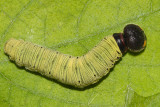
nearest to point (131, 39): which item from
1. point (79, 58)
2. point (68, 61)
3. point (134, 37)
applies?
point (134, 37)

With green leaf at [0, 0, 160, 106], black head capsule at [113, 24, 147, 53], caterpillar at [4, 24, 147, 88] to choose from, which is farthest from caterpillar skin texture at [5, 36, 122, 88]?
green leaf at [0, 0, 160, 106]

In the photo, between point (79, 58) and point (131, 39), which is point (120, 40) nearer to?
point (131, 39)

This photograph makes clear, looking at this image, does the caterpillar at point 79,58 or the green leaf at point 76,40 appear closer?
the caterpillar at point 79,58

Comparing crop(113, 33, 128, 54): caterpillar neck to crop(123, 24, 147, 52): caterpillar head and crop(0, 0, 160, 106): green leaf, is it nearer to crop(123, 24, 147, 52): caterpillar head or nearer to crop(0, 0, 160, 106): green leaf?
crop(123, 24, 147, 52): caterpillar head

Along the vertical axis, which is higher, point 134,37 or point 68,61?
point 134,37

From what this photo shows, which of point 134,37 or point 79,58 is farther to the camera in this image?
point 79,58

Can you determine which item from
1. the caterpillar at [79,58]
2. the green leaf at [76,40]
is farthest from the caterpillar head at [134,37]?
the green leaf at [76,40]

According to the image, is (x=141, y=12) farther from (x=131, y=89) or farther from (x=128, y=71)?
(x=131, y=89)

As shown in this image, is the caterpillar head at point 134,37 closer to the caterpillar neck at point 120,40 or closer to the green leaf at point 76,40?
the caterpillar neck at point 120,40
